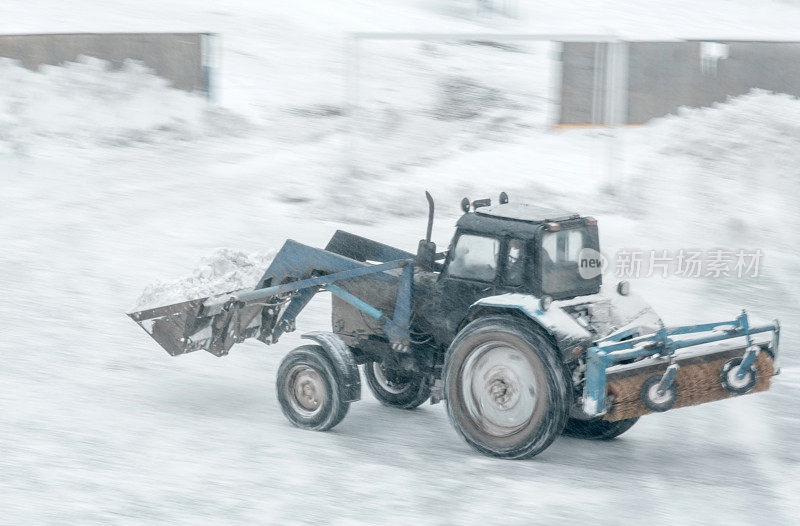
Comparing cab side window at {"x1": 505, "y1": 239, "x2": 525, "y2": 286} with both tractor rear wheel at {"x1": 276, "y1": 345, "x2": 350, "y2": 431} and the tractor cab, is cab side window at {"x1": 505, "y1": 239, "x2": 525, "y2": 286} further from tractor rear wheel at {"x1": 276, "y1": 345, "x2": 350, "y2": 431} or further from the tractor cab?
tractor rear wheel at {"x1": 276, "y1": 345, "x2": 350, "y2": 431}

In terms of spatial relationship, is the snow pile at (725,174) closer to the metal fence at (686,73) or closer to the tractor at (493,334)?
the metal fence at (686,73)

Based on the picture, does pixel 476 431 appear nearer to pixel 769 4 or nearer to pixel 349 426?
pixel 349 426

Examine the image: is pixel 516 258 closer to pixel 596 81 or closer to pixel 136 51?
pixel 596 81

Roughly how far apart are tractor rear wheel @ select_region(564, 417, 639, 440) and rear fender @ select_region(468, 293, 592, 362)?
4.22ft

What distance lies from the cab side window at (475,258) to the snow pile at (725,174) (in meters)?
9.76

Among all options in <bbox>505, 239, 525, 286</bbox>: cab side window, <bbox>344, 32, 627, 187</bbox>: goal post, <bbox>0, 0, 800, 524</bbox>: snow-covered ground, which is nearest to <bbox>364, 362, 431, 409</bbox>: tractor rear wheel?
<bbox>0, 0, 800, 524</bbox>: snow-covered ground

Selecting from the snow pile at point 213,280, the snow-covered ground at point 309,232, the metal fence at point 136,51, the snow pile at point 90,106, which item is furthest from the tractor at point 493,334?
the metal fence at point 136,51

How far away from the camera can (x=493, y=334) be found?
8.41m

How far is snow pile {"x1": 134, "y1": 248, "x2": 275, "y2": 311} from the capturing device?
10188mm

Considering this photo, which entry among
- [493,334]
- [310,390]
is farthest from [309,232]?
[493,334]

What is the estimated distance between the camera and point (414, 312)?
9.41 metres

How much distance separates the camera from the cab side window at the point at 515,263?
8.66 meters

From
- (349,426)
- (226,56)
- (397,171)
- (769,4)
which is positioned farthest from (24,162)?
(769,4)

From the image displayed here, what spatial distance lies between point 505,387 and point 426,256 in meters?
1.43
